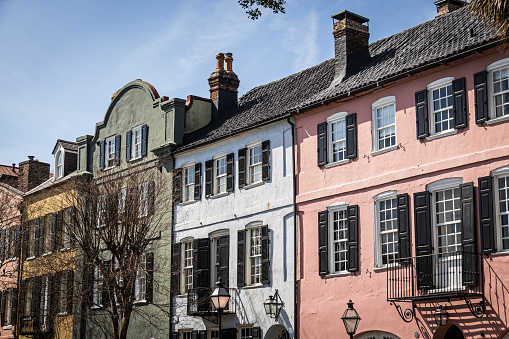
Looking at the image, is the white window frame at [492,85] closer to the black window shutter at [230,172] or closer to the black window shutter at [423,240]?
the black window shutter at [423,240]

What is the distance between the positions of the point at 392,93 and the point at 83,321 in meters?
19.8

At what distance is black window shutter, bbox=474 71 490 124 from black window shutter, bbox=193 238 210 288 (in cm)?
1259

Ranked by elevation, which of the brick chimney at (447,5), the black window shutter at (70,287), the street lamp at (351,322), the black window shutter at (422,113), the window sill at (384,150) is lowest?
the street lamp at (351,322)

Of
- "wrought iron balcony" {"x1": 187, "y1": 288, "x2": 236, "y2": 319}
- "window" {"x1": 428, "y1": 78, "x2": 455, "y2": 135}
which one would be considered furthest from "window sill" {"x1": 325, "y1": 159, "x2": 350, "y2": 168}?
"wrought iron balcony" {"x1": 187, "y1": 288, "x2": 236, "y2": 319}

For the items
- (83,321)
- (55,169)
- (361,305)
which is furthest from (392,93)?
(55,169)

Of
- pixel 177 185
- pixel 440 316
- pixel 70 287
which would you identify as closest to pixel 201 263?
pixel 177 185

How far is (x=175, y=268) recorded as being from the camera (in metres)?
32.4

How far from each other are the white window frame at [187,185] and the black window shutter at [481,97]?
13.5 metres

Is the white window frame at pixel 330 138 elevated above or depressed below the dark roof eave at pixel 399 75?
below

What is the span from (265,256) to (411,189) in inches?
262

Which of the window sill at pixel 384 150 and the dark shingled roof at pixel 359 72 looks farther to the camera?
the window sill at pixel 384 150

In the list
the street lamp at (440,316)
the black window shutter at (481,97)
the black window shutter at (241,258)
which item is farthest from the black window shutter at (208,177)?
the black window shutter at (481,97)

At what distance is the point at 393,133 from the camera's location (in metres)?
24.5

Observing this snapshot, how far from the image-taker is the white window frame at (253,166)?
2942 cm
